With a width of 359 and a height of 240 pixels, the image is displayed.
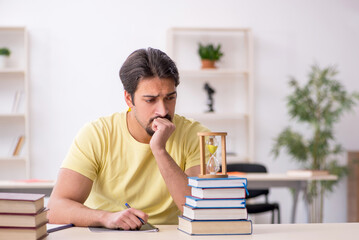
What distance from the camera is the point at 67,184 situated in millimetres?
2066

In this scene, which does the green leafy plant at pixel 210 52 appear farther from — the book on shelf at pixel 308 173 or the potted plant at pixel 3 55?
the potted plant at pixel 3 55

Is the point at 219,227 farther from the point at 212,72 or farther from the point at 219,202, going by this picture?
the point at 212,72

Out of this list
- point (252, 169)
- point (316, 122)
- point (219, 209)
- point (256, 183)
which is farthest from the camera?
point (316, 122)

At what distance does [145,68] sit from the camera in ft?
6.77

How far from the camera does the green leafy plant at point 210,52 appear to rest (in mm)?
5734

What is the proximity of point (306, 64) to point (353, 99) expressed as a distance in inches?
26.4

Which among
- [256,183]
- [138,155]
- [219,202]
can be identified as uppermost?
[138,155]

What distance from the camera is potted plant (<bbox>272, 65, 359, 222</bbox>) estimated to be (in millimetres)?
5598

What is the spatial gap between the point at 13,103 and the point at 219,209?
4.43 metres

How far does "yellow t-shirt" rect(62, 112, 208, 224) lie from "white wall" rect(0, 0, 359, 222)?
12.2 ft

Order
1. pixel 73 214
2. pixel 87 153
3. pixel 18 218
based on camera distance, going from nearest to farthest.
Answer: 1. pixel 18 218
2. pixel 73 214
3. pixel 87 153

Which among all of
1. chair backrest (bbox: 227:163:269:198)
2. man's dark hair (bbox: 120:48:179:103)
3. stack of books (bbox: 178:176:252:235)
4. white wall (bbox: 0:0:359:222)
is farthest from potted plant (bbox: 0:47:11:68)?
stack of books (bbox: 178:176:252:235)

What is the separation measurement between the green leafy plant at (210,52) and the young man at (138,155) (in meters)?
3.51

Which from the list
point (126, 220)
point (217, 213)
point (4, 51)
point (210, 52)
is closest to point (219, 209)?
point (217, 213)
